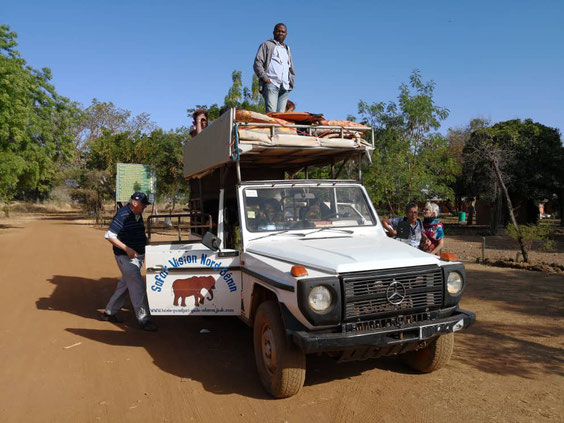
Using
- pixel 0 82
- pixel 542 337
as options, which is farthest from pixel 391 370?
pixel 0 82

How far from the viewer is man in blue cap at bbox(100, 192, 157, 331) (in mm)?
6211

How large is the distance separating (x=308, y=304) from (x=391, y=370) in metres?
1.67

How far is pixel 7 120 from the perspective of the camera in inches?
803

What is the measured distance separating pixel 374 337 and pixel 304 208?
1982mm

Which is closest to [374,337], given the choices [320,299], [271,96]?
[320,299]

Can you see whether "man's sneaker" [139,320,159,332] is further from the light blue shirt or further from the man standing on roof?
the light blue shirt

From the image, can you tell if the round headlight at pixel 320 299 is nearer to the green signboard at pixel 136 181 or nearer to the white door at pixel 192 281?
the white door at pixel 192 281

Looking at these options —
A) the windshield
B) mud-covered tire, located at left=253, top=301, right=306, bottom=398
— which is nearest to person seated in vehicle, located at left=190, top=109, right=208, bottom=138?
the windshield

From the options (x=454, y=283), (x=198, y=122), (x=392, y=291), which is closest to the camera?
(x=392, y=291)

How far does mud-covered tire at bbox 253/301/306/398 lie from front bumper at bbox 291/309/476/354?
251 mm

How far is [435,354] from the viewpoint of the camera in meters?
4.37

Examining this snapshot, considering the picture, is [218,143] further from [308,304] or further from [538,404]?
[538,404]

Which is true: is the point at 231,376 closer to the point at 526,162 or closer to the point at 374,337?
the point at 374,337

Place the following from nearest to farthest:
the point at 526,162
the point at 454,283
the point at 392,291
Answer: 1. the point at 392,291
2. the point at 454,283
3. the point at 526,162
